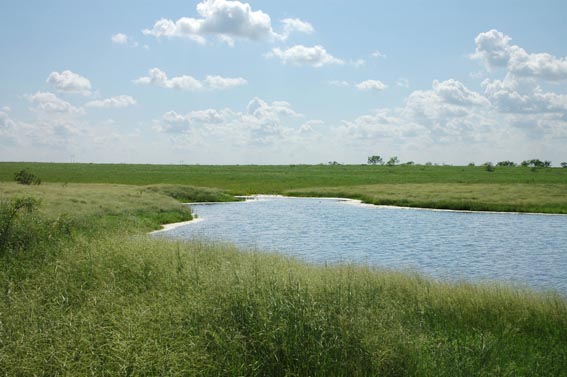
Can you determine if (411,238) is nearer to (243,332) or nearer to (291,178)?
(243,332)

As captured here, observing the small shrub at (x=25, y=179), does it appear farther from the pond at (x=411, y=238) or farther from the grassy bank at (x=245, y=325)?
the grassy bank at (x=245, y=325)

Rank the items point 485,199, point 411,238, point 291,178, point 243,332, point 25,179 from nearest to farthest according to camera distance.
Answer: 1. point 243,332
2. point 411,238
3. point 485,199
4. point 25,179
5. point 291,178

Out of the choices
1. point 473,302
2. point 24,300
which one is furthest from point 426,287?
point 24,300

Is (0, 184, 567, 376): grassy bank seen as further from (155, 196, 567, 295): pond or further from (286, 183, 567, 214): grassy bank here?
(286, 183, 567, 214): grassy bank

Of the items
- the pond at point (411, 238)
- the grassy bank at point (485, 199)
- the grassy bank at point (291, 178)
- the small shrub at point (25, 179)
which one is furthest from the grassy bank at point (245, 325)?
the grassy bank at point (291, 178)

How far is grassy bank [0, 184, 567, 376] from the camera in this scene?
7.70 m

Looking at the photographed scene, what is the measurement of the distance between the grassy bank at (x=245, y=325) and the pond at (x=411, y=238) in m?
5.12

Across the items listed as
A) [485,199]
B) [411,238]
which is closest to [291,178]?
[485,199]

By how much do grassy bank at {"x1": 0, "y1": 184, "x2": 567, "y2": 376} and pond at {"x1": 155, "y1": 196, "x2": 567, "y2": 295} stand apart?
16.8 feet

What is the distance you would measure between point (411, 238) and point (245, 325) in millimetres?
21311

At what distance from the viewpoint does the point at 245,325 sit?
845 centimetres

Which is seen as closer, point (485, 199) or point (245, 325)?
point (245, 325)

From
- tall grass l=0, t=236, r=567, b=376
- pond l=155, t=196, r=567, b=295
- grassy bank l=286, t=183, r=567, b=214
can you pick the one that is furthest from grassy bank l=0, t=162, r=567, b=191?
tall grass l=0, t=236, r=567, b=376

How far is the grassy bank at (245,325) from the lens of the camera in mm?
7703
